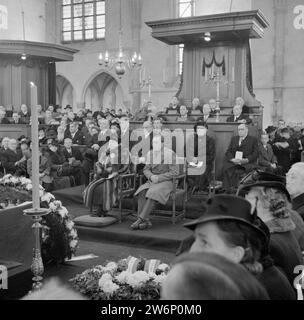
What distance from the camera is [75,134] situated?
9.42 meters

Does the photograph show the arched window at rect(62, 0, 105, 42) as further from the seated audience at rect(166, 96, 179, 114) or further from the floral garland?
the floral garland

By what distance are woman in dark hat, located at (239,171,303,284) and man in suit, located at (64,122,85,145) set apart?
6923mm

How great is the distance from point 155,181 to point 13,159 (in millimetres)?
3799

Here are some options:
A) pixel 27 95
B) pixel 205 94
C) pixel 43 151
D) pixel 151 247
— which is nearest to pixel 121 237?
pixel 151 247

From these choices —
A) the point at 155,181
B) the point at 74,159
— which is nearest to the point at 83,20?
the point at 74,159

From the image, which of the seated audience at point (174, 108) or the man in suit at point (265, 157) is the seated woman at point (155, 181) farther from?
the seated audience at point (174, 108)

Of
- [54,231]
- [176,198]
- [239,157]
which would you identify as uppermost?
[239,157]

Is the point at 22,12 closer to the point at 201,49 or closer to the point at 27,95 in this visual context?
the point at 27,95

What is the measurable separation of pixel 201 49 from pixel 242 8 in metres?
7.29

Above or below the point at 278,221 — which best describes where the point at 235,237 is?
above

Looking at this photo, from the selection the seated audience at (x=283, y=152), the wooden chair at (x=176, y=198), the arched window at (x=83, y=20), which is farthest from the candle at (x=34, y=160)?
the arched window at (x=83, y=20)

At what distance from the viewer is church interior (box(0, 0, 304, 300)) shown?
1585 millimetres

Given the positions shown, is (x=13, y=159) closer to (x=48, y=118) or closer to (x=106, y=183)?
(x=106, y=183)

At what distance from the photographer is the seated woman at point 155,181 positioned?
221 inches
